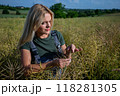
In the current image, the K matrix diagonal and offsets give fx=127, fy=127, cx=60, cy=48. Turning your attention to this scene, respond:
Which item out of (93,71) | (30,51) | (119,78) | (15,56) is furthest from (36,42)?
(119,78)

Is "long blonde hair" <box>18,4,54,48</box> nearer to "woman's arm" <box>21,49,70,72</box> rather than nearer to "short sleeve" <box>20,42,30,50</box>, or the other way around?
"short sleeve" <box>20,42,30,50</box>

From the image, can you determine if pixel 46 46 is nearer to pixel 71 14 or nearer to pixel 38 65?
pixel 38 65

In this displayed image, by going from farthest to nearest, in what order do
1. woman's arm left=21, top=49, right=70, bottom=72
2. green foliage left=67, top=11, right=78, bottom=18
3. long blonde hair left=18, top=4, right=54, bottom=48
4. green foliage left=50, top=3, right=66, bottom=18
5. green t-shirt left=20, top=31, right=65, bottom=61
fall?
green foliage left=67, top=11, right=78, bottom=18, green foliage left=50, top=3, right=66, bottom=18, green t-shirt left=20, top=31, right=65, bottom=61, long blonde hair left=18, top=4, right=54, bottom=48, woman's arm left=21, top=49, right=70, bottom=72

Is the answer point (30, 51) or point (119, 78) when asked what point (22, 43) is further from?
point (119, 78)

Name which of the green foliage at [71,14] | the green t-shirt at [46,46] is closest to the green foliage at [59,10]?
the green foliage at [71,14]

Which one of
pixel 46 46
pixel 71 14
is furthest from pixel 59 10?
pixel 46 46

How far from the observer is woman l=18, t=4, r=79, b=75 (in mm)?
1272

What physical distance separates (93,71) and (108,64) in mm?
175

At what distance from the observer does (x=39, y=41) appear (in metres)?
1.54

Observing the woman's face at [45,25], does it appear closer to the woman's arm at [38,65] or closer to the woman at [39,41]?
the woman at [39,41]

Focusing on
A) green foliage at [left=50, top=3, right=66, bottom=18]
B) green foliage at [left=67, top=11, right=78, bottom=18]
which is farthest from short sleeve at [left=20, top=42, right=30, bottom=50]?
green foliage at [left=67, top=11, right=78, bottom=18]

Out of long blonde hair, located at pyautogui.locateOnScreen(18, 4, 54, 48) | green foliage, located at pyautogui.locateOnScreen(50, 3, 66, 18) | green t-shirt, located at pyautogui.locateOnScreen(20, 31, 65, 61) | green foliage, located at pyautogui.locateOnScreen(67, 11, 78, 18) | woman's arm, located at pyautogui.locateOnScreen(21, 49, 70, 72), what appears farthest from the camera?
green foliage, located at pyautogui.locateOnScreen(67, 11, 78, 18)

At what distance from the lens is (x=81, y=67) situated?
4.61 ft

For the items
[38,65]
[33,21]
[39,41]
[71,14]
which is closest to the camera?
[38,65]
